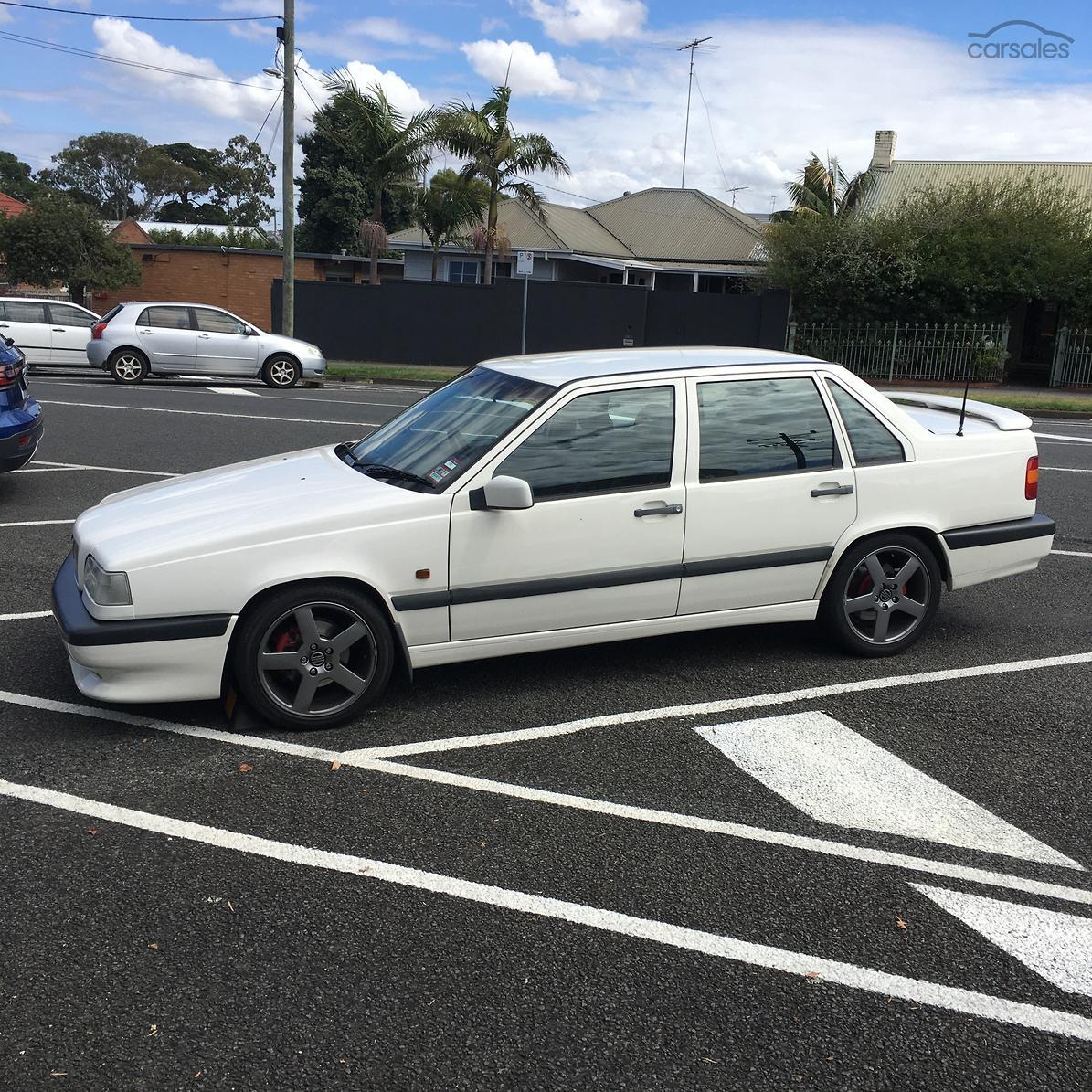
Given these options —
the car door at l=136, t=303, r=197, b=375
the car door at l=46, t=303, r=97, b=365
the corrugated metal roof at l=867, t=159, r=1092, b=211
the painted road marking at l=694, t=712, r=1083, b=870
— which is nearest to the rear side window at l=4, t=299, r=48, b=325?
the car door at l=46, t=303, r=97, b=365

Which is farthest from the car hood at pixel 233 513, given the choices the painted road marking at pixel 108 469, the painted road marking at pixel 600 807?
the painted road marking at pixel 108 469

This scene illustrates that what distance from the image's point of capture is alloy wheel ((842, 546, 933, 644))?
221 inches

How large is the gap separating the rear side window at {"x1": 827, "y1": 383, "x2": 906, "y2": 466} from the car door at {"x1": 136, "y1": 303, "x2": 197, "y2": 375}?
1657 centimetres

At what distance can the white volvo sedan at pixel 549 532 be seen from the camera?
4477 mm

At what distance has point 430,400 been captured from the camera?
19.0ft

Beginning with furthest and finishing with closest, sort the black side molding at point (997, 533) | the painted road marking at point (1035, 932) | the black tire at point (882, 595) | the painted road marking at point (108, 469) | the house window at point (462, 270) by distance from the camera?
the house window at point (462, 270) < the painted road marking at point (108, 469) < the black side molding at point (997, 533) < the black tire at point (882, 595) < the painted road marking at point (1035, 932)

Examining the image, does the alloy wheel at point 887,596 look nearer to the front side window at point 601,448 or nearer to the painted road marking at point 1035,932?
the front side window at point 601,448

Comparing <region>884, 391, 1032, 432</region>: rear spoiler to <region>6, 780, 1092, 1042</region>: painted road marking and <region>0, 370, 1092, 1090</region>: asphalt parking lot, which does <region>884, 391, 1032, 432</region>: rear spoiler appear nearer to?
<region>0, 370, 1092, 1090</region>: asphalt parking lot

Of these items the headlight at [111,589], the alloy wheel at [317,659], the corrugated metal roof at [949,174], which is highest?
the corrugated metal roof at [949,174]

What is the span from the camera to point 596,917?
11.0 ft

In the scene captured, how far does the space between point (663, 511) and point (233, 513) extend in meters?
1.87

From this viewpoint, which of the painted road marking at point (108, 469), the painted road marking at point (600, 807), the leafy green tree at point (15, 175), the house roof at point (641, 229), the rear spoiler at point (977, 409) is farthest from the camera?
the leafy green tree at point (15, 175)

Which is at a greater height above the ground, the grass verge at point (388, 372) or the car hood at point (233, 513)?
the car hood at point (233, 513)

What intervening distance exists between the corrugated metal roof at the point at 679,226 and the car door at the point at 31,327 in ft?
81.0
